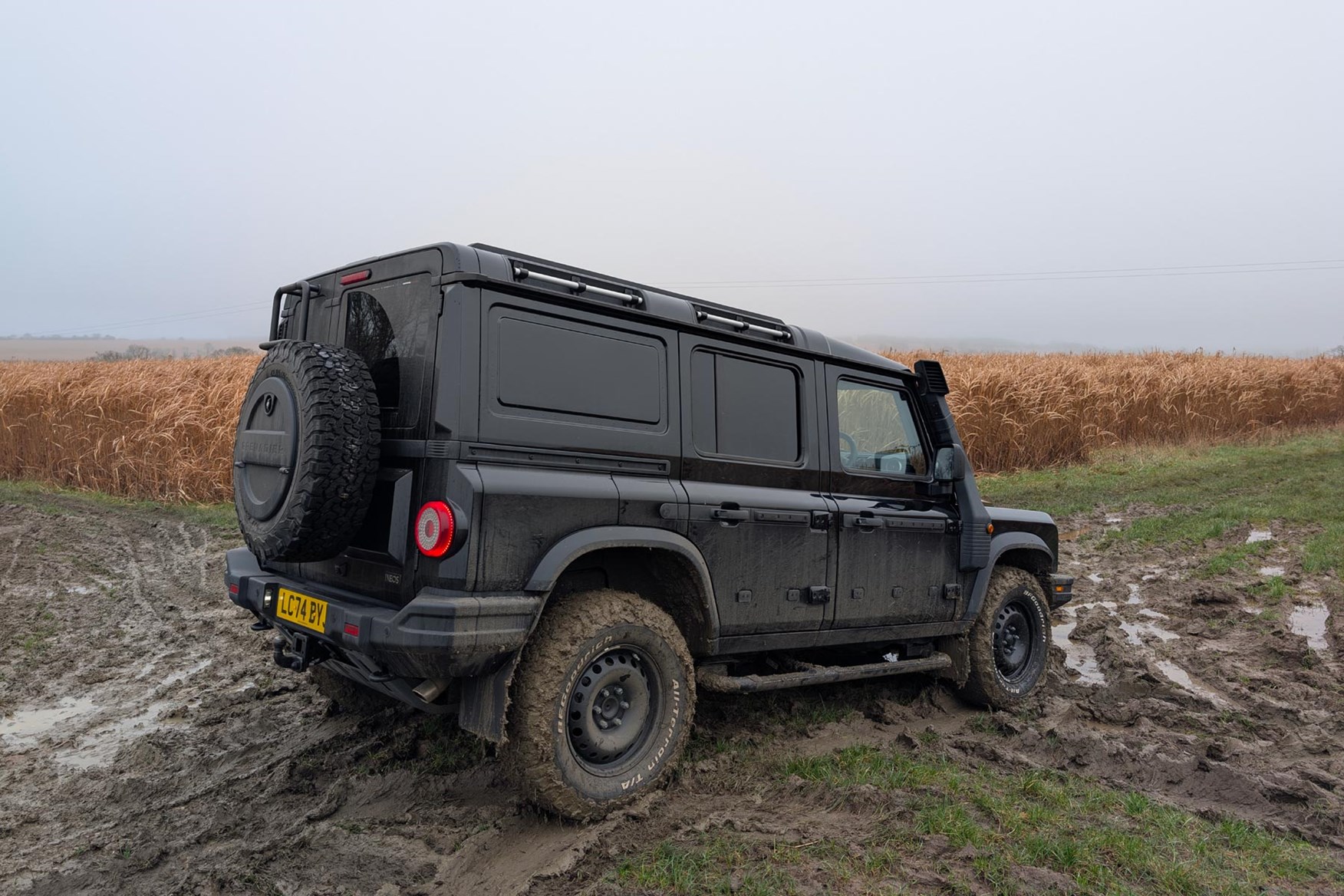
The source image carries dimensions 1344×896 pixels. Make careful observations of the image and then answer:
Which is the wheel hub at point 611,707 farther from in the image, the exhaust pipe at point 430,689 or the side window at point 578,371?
the side window at point 578,371

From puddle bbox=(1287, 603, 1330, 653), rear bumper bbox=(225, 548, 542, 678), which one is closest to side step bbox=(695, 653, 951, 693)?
rear bumper bbox=(225, 548, 542, 678)

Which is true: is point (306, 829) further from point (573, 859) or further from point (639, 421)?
point (639, 421)

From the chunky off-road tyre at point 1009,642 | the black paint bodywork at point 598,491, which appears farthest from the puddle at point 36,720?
the chunky off-road tyre at point 1009,642

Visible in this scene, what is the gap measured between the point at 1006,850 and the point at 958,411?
545 inches

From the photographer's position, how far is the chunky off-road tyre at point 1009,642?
5.43 meters

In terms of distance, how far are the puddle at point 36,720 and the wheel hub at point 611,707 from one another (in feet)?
10.1

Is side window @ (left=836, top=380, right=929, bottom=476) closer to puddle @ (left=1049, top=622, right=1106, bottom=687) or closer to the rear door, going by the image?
puddle @ (left=1049, top=622, right=1106, bottom=687)

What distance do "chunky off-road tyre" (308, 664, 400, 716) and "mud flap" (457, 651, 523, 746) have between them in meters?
1.65

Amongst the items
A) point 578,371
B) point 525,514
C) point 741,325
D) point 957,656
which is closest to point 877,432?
point 741,325

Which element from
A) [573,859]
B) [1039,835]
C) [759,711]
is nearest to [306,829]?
[573,859]

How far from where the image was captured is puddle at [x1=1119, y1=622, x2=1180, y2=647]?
7031 mm

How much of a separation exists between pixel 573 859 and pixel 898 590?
2.46m

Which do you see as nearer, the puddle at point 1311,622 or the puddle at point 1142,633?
the puddle at point 1311,622

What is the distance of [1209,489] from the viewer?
46.4 ft
